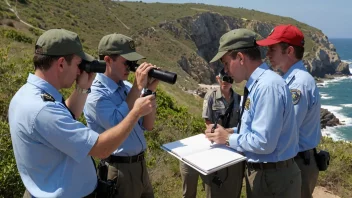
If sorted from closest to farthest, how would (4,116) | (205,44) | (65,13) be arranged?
(4,116) < (65,13) < (205,44)

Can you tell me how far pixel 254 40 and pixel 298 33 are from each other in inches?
36.1

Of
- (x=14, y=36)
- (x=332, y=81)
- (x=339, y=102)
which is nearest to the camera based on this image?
(x=14, y=36)

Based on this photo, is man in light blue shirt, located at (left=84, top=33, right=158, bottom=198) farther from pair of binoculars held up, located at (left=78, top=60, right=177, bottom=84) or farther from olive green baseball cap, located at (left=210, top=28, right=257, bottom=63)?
olive green baseball cap, located at (left=210, top=28, right=257, bottom=63)

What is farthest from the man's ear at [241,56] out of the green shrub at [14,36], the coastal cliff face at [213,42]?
the coastal cliff face at [213,42]

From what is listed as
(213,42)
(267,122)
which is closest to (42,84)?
(267,122)

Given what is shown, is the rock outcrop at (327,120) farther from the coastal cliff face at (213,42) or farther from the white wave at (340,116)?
the coastal cliff face at (213,42)

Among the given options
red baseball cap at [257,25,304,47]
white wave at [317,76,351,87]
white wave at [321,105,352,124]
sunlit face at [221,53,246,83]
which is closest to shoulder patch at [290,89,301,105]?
red baseball cap at [257,25,304,47]

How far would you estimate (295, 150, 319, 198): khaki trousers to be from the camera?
12.0 ft

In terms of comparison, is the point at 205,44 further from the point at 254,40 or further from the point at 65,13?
the point at 254,40

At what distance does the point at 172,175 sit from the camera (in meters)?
6.18

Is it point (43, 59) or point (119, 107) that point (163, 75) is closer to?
point (119, 107)

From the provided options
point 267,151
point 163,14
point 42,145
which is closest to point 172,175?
point 267,151

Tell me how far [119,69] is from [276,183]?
1896mm

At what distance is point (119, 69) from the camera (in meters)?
3.33
